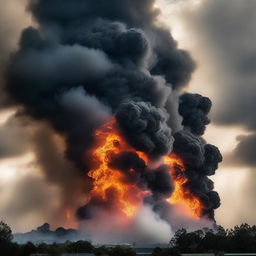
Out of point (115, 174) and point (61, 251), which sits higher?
point (115, 174)

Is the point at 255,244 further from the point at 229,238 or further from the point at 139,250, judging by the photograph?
the point at 139,250

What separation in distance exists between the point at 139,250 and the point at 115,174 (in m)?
17.0

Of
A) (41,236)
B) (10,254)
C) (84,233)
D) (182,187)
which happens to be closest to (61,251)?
(10,254)

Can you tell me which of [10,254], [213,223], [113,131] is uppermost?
[113,131]

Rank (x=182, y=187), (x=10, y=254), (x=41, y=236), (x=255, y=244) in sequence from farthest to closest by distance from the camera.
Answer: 1. (x=41, y=236)
2. (x=182, y=187)
3. (x=255, y=244)
4. (x=10, y=254)

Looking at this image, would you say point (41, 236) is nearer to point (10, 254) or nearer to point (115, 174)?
point (115, 174)

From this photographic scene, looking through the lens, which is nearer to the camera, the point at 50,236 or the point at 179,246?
the point at 179,246

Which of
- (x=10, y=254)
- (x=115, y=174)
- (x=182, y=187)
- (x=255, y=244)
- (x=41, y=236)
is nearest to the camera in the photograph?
(x=10, y=254)

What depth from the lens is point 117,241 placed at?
15438 cm

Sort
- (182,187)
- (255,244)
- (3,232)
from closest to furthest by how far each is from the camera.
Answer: (255,244) → (3,232) → (182,187)

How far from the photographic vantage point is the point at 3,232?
137 m

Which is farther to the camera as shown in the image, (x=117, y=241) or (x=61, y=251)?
(x=117, y=241)

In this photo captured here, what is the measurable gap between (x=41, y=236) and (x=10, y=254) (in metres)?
68.6

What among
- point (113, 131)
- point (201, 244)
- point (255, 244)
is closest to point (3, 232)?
point (113, 131)
